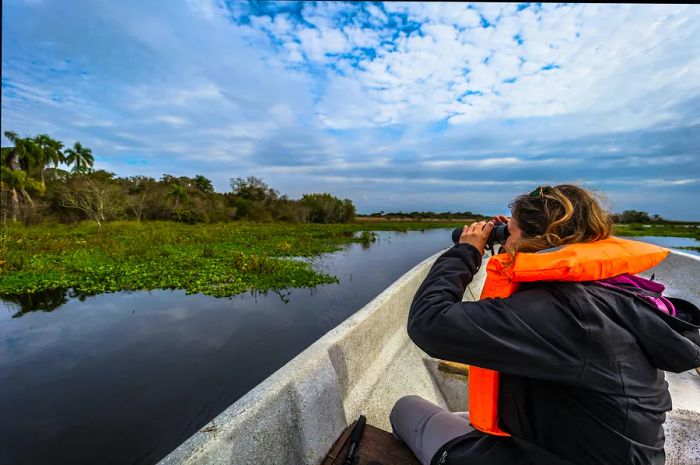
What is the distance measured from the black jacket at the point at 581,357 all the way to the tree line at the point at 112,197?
25.0m

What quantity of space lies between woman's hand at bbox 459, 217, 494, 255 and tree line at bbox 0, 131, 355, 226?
24702 millimetres

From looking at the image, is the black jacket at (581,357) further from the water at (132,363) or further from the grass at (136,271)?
the grass at (136,271)

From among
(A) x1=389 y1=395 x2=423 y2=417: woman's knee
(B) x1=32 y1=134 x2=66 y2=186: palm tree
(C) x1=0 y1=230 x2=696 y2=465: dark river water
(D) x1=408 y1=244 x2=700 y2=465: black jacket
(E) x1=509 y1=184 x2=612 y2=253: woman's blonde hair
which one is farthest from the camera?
(B) x1=32 y1=134 x2=66 y2=186: palm tree

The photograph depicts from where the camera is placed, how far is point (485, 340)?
89cm

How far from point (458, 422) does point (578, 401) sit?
67 cm

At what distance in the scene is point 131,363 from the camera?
3801 millimetres

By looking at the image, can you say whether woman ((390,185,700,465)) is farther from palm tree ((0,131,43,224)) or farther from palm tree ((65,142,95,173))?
palm tree ((65,142,95,173))

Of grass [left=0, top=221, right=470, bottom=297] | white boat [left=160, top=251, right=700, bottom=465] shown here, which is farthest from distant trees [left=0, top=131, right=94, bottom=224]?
white boat [left=160, top=251, right=700, bottom=465]

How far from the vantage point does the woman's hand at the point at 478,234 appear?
1.31 metres

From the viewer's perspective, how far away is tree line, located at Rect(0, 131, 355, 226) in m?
21.1

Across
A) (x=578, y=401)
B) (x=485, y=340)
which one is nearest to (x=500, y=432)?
(x=578, y=401)

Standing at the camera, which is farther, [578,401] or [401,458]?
[401,458]

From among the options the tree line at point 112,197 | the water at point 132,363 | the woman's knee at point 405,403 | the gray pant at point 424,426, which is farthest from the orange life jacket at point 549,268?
the tree line at point 112,197

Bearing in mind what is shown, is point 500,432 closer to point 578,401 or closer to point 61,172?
point 578,401
